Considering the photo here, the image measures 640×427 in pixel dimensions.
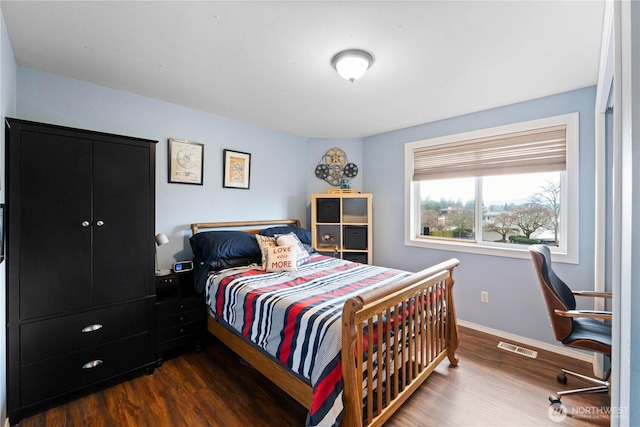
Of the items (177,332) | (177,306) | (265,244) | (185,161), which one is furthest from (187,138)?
(177,332)

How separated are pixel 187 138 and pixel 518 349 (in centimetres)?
395

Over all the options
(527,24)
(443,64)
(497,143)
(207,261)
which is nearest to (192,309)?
(207,261)

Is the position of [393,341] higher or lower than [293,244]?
lower

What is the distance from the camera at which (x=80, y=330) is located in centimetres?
197

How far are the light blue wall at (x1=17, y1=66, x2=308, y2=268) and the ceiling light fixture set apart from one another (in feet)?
6.07

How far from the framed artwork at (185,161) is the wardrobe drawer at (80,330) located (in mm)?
1303

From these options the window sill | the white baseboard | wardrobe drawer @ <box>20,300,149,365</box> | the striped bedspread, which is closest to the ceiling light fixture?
the striped bedspread

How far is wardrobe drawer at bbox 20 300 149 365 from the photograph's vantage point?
180cm

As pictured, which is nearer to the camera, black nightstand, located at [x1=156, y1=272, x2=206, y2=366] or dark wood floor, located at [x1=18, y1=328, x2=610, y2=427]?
dark wood floor, located at [x1=18, y1=328, x2=610, y2=427]

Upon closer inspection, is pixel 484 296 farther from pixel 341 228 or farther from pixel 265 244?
pixel 265 244

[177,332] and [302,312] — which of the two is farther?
[177,332]

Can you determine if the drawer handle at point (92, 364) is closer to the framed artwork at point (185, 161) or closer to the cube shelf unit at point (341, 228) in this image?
the framed artwork at point (185, 161)

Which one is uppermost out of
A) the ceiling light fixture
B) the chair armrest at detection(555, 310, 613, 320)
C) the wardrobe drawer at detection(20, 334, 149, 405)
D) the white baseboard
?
the ceiling light fixture

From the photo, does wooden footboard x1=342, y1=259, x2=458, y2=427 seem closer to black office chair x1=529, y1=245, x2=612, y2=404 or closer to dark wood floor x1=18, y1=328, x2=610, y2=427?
dark wood floor x1=18, y1=328, x2=610, y2=427
